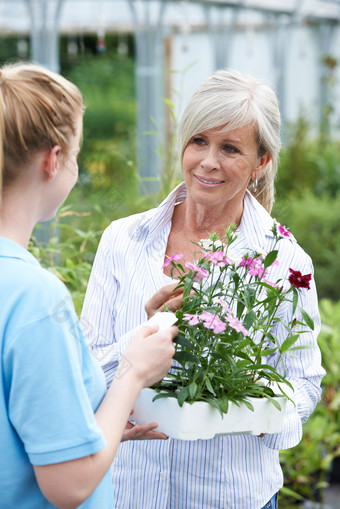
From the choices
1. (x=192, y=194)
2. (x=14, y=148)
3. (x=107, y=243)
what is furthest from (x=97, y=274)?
(x=14, y=148)

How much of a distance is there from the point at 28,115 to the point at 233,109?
78 cm

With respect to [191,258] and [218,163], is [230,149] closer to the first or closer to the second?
[218,163]

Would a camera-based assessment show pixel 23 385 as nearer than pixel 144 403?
Yes

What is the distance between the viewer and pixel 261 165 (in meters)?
1.84

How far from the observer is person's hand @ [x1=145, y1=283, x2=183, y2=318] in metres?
1.40

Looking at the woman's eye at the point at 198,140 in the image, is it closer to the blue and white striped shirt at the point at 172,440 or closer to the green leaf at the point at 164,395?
the blue and white striped shirt at the point at 172,440

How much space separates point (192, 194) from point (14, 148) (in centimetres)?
81

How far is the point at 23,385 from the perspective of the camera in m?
0.97

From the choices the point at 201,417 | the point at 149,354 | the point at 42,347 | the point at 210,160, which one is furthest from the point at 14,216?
A: the point at 210,160

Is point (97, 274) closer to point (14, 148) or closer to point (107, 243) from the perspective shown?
point (107, 243)

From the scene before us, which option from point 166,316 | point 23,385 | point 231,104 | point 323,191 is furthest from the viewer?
point 323,191

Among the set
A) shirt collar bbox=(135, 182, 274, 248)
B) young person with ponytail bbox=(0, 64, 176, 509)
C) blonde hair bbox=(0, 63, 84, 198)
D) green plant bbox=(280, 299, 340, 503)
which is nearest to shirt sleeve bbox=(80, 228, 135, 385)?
shirt collar bbox=(135, 182, 274, 248)

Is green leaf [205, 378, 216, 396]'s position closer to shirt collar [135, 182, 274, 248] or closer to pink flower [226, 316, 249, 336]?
pink flower [226, 316, 249, 336]

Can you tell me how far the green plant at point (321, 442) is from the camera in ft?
9.90
